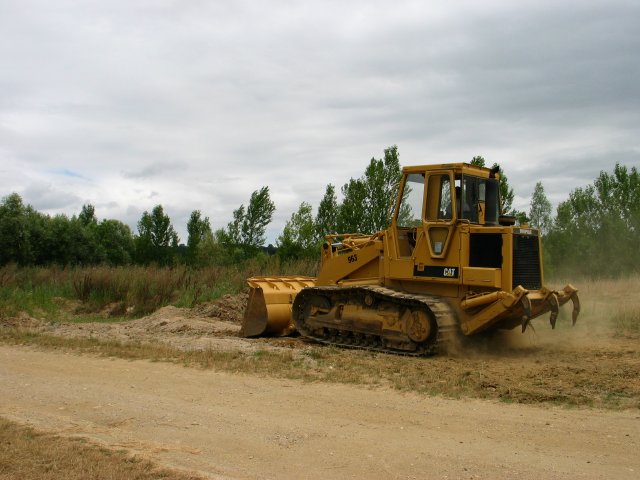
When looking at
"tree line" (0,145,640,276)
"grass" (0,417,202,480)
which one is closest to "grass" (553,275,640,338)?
"tree line" (0,145,640,276)

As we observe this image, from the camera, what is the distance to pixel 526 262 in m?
11.7

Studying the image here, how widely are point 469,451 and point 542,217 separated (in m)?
38.5

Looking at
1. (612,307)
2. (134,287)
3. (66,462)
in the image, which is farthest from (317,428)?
(134,287)

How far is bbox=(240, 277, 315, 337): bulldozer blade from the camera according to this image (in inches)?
567

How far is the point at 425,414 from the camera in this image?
24.5 ft

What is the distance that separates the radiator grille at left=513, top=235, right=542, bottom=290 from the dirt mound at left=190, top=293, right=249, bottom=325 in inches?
351

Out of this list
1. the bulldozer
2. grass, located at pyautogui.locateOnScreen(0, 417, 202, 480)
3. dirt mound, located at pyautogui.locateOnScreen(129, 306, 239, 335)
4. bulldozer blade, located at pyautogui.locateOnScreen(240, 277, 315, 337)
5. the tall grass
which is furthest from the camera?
the tall grass

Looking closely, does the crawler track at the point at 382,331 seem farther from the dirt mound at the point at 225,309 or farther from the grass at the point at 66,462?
the grass at the point at 66,462

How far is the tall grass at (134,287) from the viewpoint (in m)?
22.3

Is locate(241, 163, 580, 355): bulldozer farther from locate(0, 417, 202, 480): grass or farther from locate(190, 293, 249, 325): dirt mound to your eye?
locate(0, 417, 202, 480): grass

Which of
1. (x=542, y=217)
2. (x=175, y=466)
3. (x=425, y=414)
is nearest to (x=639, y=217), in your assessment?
(x=542, y=217)

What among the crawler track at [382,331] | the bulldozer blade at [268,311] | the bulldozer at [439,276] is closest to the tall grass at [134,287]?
the bulldozer blade at [268,311]

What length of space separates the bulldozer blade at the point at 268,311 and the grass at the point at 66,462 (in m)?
→ 7.92

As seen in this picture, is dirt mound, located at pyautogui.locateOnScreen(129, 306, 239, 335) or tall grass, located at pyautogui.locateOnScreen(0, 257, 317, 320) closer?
dirt mound, located at pyautogui.locateOnScreen(129, 306, 239, 335)
